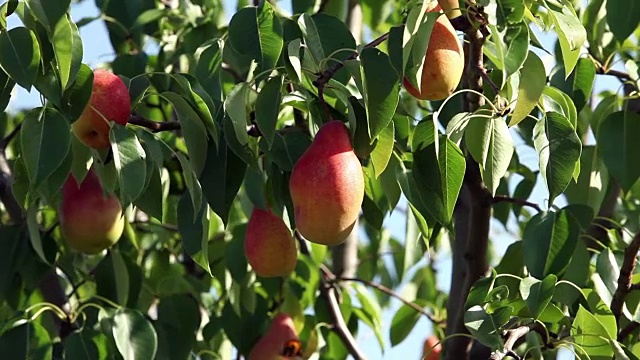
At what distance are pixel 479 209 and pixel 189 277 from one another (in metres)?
0.71

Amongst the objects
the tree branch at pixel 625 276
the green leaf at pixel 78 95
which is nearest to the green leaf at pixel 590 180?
the tree branch at pixel 625 276

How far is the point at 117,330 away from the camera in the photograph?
2033 millimetres

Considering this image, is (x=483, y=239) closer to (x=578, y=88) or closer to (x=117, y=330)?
A: (x=578, y=88)

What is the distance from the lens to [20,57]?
63.9 inches

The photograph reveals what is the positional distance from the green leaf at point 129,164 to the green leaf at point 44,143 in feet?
0.19

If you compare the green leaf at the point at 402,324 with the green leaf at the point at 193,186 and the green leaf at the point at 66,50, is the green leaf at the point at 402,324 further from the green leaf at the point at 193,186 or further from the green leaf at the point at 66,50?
the green leaf at the point at 66,50

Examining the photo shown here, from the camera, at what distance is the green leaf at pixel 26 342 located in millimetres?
2041

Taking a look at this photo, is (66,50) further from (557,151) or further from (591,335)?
(591,335)

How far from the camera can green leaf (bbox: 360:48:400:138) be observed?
1.63 metres

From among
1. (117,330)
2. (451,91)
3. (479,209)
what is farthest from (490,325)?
(117,330)

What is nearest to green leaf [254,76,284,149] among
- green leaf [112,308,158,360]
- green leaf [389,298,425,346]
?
green leaf [112,308,158,360]

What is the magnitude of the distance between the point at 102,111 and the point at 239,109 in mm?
166

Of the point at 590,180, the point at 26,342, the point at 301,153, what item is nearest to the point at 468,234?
the point at 590,180

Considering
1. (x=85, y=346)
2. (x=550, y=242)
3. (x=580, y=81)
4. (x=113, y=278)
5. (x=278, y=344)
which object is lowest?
(x=278, y=344)
